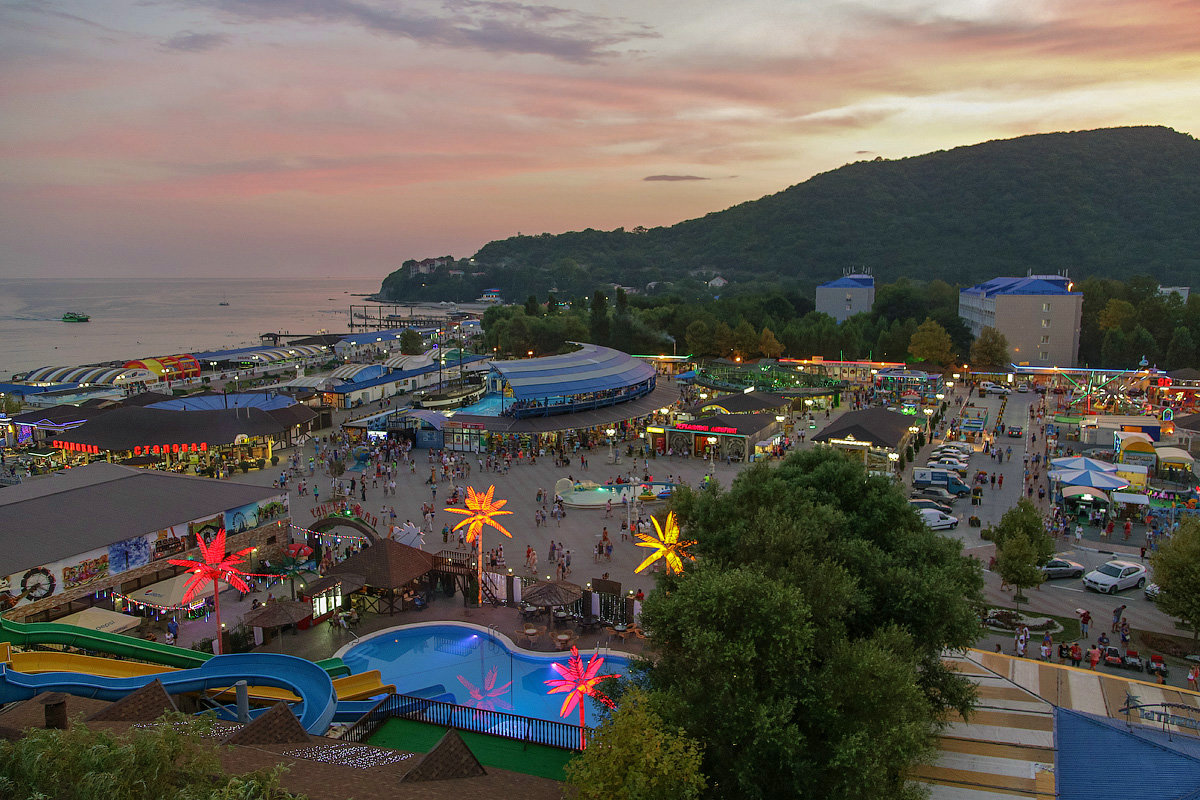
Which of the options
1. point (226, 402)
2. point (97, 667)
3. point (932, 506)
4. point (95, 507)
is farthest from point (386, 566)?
point (226, 402)

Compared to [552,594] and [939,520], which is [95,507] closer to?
[552,594]

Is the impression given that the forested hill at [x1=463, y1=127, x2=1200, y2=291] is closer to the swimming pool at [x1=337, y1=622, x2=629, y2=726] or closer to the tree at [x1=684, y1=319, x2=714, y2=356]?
the tree at [x1=684, y1=319, x2=714, y2=356]

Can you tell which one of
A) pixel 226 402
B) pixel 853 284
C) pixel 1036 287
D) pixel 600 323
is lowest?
pixel 226 402

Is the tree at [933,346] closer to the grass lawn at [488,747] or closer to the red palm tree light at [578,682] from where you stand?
the red palm tree light at [578,682]

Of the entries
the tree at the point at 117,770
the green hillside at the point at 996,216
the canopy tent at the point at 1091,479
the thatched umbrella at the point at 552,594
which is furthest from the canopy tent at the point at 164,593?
the green hillside at the point at 996,216

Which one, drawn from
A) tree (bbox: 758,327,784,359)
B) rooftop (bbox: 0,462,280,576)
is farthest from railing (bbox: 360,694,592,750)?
tree (bbox: 758,327,784,359)
